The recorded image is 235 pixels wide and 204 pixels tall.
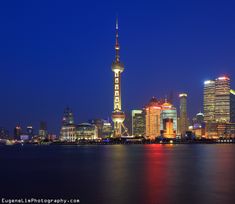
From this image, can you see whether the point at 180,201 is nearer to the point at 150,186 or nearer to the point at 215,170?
the point at 150,186

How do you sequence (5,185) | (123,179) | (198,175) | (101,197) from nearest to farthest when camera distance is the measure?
1. (101,197)
2. (5,185)
3. (123,179)
4. (198,175)

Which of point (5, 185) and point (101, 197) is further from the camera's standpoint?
point (5, 185)

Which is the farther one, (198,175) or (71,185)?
(198,175)

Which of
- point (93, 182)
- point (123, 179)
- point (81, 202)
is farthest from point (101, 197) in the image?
point (123, 179)

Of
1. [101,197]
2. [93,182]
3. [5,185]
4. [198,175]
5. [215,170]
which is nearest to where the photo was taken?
[101,197]

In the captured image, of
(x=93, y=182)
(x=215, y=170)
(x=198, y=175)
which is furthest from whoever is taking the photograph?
(x=215, y=170)

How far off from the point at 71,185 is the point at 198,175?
20.2 meters

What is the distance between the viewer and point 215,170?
67938 mm

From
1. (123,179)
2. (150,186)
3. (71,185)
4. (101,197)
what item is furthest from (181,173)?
(101,197)

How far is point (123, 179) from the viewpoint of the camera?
56938mm

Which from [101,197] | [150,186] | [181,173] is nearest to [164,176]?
[181,173]

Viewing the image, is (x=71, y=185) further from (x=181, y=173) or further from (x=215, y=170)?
(x=215, y=170)

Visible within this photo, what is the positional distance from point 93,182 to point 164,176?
38.1 feet

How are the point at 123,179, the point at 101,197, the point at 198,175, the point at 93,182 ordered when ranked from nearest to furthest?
the point at 101,197, the point at 93,182, the point at 123,179, the point at 198,175
